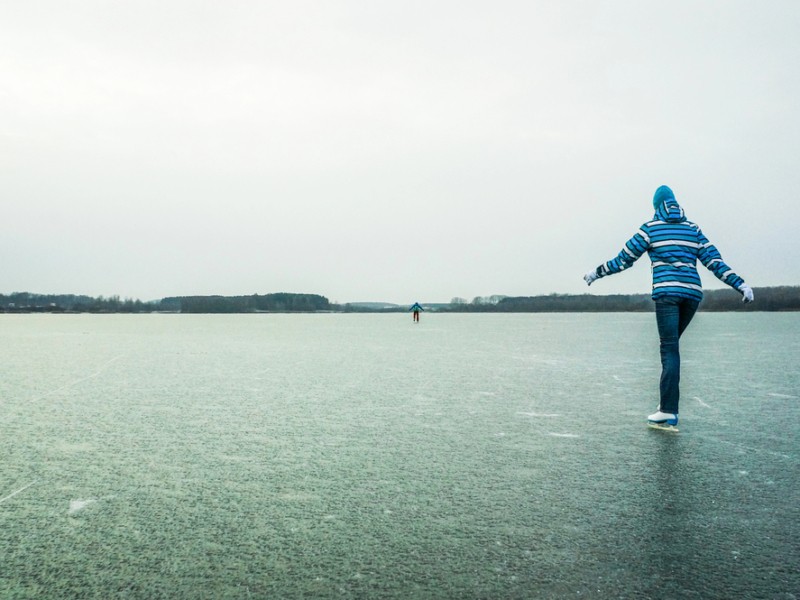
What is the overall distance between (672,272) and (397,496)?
363 centimetres

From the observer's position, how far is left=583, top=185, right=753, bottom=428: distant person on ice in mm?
5672

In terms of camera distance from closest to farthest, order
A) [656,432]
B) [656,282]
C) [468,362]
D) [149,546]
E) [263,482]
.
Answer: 1. [149,546]
2. [263,482]
3. [656,432]
4. [656,282]
5. [468,362]

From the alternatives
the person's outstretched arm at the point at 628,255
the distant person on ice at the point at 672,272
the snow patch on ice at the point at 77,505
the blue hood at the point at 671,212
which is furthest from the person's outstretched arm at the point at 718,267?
the snow patch on ice at the point at 77,505

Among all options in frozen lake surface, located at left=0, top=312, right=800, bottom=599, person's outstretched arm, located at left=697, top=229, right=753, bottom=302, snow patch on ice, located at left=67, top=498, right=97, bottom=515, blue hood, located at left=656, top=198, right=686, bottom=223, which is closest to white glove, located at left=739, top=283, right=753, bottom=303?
person's outstretched arm, located at left=697, top=229, right=753, bottom=302

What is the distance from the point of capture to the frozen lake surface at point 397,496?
7.88ft

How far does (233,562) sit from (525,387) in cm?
628

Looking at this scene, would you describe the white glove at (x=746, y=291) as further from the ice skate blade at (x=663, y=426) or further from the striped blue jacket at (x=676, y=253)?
the ice skate blade at (x=663, y=426)

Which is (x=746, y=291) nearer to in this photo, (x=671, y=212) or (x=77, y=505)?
(x=671, y=212)

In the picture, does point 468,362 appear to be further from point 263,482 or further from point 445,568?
point 445,568

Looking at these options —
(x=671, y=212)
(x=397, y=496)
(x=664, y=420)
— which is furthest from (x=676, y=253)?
(x=397, y=496)

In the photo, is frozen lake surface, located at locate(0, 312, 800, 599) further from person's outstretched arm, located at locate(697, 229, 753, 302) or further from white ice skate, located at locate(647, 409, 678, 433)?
person's outstretched arm, located at locate(697, 229, 753, 302)

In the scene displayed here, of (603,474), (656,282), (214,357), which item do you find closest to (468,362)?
(214,357)

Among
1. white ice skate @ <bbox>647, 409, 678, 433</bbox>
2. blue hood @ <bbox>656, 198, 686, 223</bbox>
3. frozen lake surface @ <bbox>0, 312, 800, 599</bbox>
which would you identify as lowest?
frozen lake surface @ <bbox>0, 312, 800, 599</bbox>

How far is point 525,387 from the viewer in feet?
27.4
